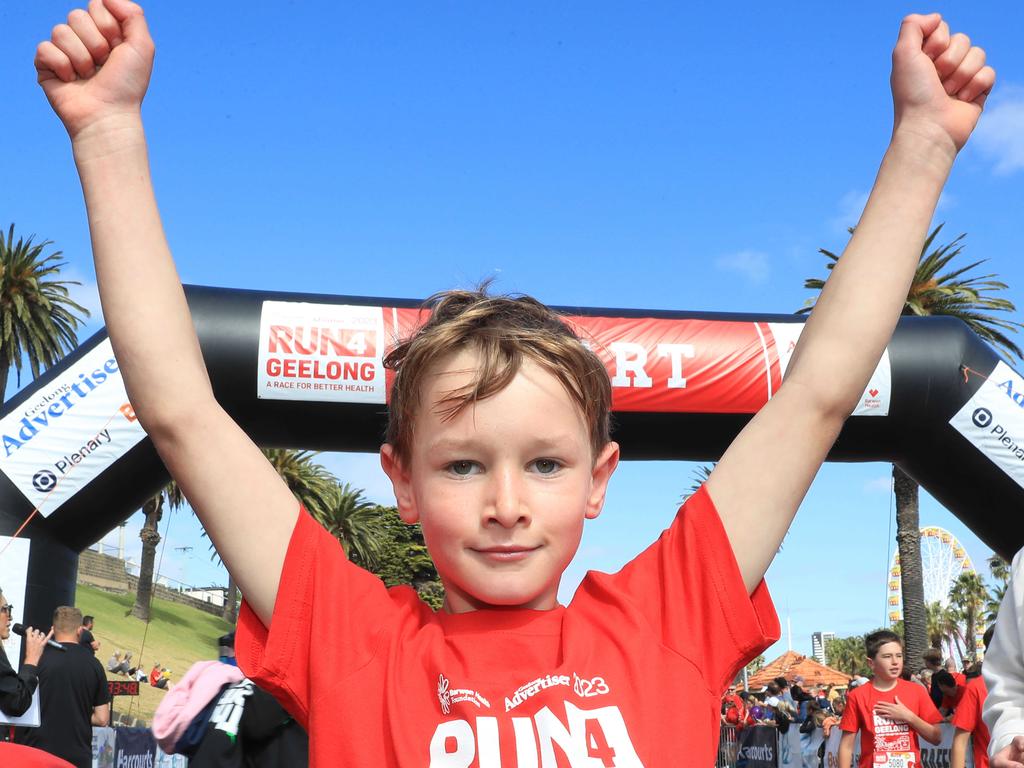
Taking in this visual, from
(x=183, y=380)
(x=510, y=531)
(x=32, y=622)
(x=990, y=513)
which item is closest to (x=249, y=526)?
(x=183, y=380)

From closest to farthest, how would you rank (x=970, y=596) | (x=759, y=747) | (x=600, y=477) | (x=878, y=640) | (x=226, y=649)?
(x=600, y=477)
(x=226, y=649)
(x=878, y=640)
(x=759, y=747)
(x=970, y=596)

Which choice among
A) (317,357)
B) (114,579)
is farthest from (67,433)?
(114,579)

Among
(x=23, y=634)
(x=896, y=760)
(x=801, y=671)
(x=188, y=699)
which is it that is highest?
(x=801, y=671)

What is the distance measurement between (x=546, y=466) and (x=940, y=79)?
811 mm

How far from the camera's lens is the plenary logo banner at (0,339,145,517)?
8062 millimetres

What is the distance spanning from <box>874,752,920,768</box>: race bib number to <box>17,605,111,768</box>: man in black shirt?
18.9 ft

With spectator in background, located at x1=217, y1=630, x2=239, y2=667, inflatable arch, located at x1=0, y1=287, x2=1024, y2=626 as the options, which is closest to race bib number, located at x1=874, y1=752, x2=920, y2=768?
inflatable arch, located at x1=0, y1=287, x2=1024, y2=626

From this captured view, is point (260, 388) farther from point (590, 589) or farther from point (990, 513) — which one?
point (590, 589)

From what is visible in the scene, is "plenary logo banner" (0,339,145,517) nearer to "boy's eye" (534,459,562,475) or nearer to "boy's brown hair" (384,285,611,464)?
"boy's brown hair" (384,285,611,464)

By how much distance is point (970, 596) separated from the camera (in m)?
61.2

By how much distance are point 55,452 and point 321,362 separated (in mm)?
2195

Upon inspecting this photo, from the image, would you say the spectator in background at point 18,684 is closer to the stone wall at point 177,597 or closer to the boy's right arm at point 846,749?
the boy's right arm at point 846,749

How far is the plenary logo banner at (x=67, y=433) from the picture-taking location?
8062 mm

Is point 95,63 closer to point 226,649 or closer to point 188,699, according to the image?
point 188,699
